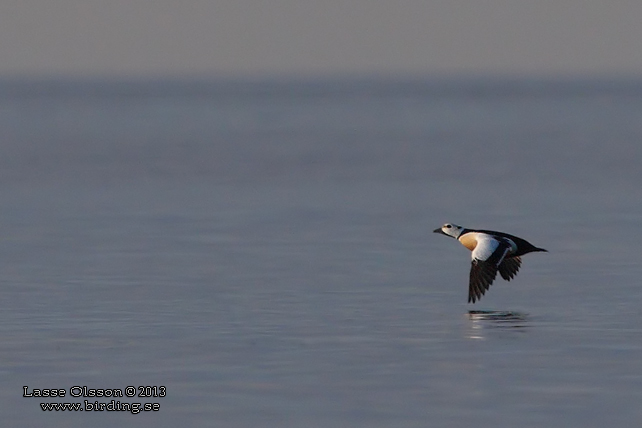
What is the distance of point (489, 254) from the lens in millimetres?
21484

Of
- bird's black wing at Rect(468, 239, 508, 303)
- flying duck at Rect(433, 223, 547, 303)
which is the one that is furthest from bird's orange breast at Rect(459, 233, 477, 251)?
bird's black wing at Rect(468, 239, 508, 303)

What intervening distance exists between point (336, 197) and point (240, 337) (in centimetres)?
2161

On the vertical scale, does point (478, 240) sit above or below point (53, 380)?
above

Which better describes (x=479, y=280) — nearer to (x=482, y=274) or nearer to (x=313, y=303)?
(x=482, y=274)

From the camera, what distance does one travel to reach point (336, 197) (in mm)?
39750

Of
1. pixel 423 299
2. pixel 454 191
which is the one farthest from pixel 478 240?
pixel 454 191

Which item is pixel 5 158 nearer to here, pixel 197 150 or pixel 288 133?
pixel 197 150

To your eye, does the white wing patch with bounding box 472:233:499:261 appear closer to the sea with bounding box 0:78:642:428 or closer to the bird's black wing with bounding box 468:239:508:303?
the bird's black wing with bounding box 468:239:508:303

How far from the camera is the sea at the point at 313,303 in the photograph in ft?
49.3

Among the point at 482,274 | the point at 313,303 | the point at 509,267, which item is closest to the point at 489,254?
the point at 482,274

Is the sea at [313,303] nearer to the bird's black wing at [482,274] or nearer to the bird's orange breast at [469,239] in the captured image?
the bird's black wing at [482,274]

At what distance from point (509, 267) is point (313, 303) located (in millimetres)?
3196

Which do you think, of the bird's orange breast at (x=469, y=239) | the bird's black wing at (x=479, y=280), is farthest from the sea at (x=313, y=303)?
the bird's orange breast at (x=469, y=239)

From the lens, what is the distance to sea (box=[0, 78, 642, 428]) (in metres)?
15.0
